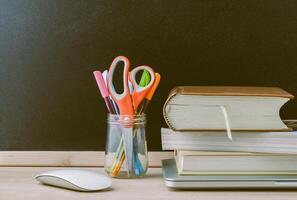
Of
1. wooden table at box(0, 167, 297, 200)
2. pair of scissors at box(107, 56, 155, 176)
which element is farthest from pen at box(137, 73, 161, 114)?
wooden table at box(0, 167, 297, 200)

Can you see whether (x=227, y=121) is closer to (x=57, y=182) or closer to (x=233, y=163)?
(x=233, y=163)

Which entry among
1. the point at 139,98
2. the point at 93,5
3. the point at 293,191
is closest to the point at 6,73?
the point at 93,5

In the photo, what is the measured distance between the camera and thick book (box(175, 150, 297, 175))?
95 cm

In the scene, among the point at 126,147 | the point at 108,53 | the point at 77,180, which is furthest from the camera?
the point at 108,53

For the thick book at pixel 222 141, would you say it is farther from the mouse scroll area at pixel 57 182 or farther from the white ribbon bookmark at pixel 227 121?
the mouse scroll area at pixel 57 182

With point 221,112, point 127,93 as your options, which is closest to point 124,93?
point 127,93

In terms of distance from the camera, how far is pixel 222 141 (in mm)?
955

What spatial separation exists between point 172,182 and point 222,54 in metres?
0.36

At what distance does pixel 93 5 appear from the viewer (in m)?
1.18

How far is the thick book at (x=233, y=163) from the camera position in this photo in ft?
3.11

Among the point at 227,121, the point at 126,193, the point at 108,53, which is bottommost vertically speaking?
the point at 126,193

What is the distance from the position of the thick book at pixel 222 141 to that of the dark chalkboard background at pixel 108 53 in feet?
0.74

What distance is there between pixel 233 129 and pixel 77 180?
0.88 ft

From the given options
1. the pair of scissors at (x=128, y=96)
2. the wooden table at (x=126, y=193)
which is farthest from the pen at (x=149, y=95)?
the wooden table at (x=126, y=193)
